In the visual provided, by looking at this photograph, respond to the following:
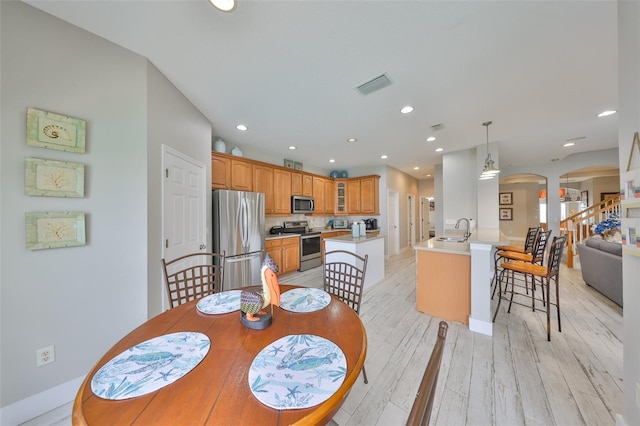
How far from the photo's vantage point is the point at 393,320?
2.52m

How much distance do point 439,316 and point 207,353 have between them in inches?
107

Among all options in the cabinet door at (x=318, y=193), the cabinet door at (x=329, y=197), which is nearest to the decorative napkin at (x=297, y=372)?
the cabinet door at (x=318, y=193)

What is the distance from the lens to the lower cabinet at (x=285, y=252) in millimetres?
4031

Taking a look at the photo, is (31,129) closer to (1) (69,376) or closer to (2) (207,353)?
(1) (69,376)

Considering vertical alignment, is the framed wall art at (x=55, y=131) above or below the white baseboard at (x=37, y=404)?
above

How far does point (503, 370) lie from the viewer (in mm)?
1712

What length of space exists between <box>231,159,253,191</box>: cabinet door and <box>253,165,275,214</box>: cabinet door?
0.34 feet

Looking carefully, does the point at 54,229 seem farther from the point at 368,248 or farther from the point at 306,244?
the point at 306,244

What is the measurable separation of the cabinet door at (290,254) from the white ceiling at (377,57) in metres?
2.25

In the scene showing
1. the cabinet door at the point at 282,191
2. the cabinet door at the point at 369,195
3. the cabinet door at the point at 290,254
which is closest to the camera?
the cabinet door at the point at 290,254

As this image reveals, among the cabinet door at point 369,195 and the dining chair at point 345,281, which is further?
the cabinet door at point 369,195

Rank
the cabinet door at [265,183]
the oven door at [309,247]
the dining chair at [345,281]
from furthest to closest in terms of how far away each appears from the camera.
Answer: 1. the oven door at [309,247]
2. the cabinet door at [265,183]
3. the dining chair at [345,281]

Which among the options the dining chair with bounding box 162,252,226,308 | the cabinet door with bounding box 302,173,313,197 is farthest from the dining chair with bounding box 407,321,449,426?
the cabinet door with bounding box 302,173,313,197

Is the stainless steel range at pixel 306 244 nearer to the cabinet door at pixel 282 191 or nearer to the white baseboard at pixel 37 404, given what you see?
the cabinet door at pixel 282 191
